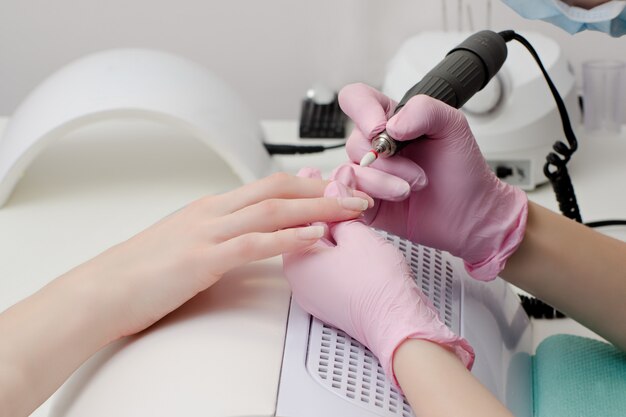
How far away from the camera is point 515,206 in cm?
82

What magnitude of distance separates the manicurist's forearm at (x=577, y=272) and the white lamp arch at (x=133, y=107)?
44 cm

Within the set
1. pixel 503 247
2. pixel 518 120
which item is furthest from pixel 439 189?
pixel 518 120

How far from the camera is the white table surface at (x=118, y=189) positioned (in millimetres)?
1060

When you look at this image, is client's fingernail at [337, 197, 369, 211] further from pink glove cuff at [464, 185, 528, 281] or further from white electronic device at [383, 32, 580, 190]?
white electronic device at [383, 32, 580, 190]

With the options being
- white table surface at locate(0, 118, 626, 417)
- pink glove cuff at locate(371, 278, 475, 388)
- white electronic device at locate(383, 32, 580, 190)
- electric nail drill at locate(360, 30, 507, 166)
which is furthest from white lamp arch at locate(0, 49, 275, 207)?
pink glove cuff at locate(371, 278, 475, 388)

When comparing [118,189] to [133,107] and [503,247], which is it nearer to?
[133,107]

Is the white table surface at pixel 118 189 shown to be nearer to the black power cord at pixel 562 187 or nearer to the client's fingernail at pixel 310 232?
the black power cord at pixel 562 187

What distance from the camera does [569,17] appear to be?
2.65 ft

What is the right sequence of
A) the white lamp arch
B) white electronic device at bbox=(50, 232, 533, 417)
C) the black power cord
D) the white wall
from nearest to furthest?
white electronic device at bbox=(50, 232, 533, 417)
the black power cord
the white lamp arch
the white wall

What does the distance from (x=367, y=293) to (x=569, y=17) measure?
334 millimetres

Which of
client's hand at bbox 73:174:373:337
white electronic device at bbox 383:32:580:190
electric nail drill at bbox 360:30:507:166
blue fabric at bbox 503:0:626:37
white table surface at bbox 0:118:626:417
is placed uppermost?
blue fabric at bbox 503:0:626:37

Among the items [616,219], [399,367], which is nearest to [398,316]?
[399,367]

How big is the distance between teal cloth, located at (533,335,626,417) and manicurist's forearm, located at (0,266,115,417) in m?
0.38

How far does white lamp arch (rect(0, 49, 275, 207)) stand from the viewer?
1.11 m
